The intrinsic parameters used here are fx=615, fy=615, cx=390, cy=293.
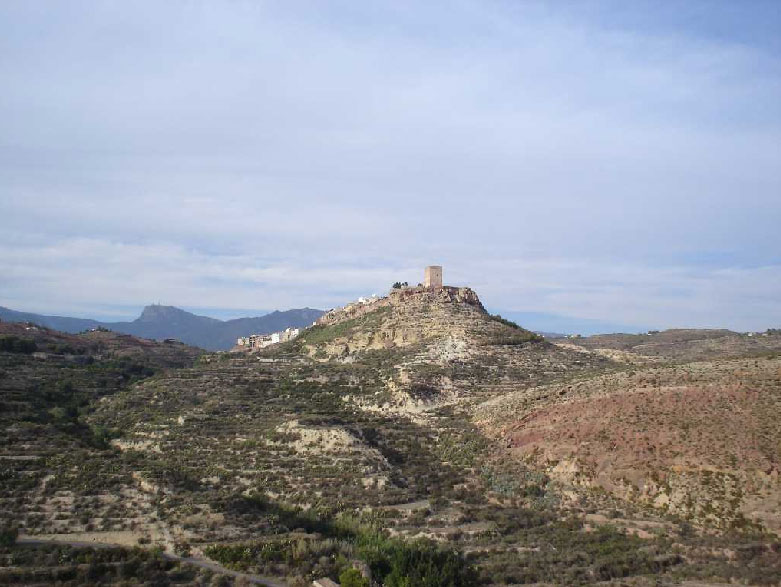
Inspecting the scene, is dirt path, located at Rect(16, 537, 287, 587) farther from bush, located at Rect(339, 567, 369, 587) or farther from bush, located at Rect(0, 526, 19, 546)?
bush, located at Rect(339, 567, 369, 587)

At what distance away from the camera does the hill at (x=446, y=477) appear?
1933cm

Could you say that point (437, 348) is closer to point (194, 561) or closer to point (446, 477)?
point (446, 477)

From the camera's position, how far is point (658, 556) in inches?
765

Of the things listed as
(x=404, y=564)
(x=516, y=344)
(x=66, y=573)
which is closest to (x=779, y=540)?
(x=404, y=564)

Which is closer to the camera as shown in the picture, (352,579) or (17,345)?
(352,579)

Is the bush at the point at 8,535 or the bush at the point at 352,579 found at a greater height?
the bush at the point at 352,579

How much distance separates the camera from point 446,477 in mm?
29406

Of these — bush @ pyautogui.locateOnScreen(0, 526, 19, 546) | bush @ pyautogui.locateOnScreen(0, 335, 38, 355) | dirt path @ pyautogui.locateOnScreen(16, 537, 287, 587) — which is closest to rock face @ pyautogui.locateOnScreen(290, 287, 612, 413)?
dirt path @ pyautogui.locateOnScreen(16, 537, 287, 587)

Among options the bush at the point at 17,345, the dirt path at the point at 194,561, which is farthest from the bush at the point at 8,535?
the bush at the point at 17,345

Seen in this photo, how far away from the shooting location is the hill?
63.4 ft

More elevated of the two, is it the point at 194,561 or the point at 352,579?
the point at 352,579

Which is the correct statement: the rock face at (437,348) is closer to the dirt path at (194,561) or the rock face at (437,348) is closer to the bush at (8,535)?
the dirt path at (194,561)

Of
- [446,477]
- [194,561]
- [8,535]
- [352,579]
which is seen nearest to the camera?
[352,579]

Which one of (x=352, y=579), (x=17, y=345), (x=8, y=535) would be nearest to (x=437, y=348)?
(x=352, y=579)
